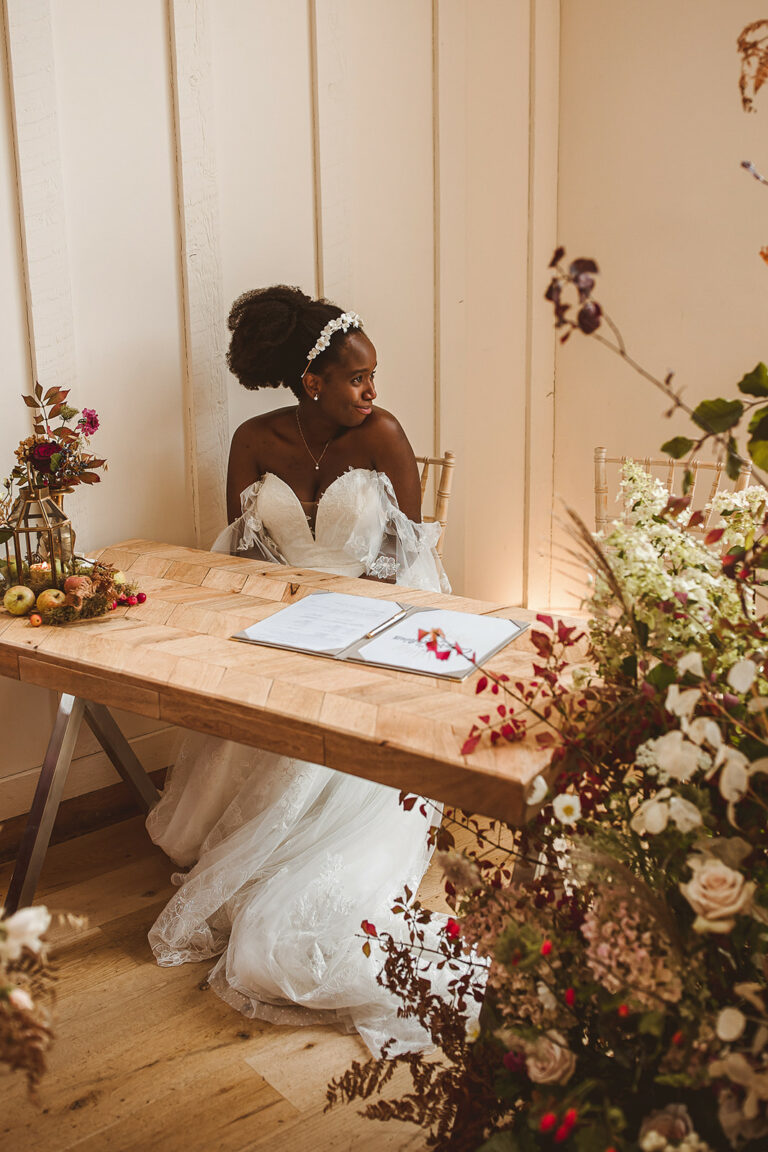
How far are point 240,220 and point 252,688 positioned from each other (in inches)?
68.6

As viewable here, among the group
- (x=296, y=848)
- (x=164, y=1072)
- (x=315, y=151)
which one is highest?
(x=315, y=151)

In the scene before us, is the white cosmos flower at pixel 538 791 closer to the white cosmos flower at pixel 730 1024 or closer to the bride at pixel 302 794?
the white cosmos flower at pixel 730 1024

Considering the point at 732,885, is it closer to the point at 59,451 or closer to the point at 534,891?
the point at 534,891

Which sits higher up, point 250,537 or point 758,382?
point 758,382

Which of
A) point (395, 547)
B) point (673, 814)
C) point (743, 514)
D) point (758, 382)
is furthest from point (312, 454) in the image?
point (673, 814)

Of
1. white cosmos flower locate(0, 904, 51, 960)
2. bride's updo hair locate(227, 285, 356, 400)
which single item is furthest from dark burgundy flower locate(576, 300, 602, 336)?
bride's updo hair locate(227, 285, 356, 400)

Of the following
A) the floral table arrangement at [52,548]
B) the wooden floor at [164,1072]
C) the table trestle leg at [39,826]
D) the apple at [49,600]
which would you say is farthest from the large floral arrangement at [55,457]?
the wooden floor at [164,1072]

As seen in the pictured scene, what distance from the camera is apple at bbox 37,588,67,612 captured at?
1965 millimetres

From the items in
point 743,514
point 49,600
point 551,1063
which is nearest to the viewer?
point 551,1063

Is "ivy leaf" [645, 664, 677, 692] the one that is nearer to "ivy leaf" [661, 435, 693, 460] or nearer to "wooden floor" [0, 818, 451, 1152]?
"ivy leaf" [661, 435, 693, 460]

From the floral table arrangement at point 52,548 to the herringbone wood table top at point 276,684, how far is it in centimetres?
4

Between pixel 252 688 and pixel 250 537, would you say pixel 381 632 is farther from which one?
pixel 250 537

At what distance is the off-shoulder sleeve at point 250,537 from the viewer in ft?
8.38

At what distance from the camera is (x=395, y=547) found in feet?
8.59
